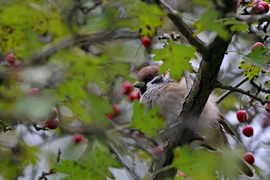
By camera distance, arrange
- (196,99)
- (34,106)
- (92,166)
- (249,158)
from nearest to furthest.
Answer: (34,106), (92,166), (196,99), (249,158)

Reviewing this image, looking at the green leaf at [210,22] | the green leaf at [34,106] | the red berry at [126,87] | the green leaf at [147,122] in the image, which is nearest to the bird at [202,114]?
the red berry at [126,87]

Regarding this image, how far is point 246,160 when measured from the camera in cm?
254

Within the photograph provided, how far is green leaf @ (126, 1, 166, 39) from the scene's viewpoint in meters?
1.24

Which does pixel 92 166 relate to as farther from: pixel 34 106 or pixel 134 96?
pixel 134 96

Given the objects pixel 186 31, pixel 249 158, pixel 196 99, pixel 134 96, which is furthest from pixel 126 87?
pixel 186 31

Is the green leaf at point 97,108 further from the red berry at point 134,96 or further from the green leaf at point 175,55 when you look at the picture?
the red berry at point 134,96

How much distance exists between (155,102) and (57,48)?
1652mm

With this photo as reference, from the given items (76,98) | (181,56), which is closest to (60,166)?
(76,98)

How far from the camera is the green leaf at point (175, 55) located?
138cm

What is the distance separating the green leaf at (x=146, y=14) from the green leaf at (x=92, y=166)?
67 cm

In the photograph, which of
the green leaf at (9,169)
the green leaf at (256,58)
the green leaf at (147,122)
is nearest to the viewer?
the green leaf at (147,122)

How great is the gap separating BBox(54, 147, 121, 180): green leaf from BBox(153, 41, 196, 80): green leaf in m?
0.52

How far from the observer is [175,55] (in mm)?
1395

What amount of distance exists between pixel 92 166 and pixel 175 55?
A: 2.24ft
